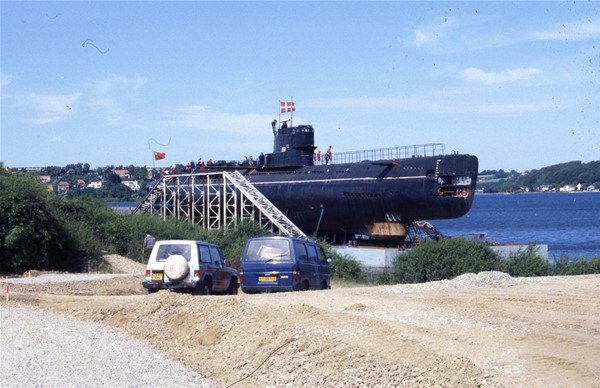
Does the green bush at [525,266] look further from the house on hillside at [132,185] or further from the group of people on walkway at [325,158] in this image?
the house on hillside at [132,185]

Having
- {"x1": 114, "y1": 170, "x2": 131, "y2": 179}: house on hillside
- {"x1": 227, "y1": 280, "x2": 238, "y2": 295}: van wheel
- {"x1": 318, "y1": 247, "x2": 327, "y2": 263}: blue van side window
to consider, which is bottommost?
{"x1": 227, "y1": 280, "x2": 238, "y2": 295}: van wheel

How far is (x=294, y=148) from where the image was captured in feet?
219

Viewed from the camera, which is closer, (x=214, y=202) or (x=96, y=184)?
(x=214, y=202)

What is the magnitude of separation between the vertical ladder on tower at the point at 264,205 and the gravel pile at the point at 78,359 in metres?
35.0

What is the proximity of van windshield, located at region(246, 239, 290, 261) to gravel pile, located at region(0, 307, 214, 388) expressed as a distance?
651cm

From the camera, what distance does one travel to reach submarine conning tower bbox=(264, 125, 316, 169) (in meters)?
66.4

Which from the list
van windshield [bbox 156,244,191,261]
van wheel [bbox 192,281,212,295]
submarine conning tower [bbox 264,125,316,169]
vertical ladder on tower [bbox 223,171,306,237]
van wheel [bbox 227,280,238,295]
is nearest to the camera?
van wheel [bbox 192,281,212,295]

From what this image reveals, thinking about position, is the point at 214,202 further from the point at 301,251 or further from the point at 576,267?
the point at 301,251

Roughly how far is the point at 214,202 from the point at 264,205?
7.68 metres

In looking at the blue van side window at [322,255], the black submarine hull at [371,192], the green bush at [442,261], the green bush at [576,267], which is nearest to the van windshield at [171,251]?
the blue van side window at [322,255]

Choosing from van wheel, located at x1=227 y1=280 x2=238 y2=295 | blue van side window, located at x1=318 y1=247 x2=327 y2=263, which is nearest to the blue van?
van wheel, located at x1=227 y1=280 x2=238 y2=295

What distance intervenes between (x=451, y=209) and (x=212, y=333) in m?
38.6

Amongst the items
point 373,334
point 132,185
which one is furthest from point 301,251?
point 132,185

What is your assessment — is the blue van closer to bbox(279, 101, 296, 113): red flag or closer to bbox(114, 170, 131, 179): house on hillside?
bbox(279, 101, 296, 113): red flag
